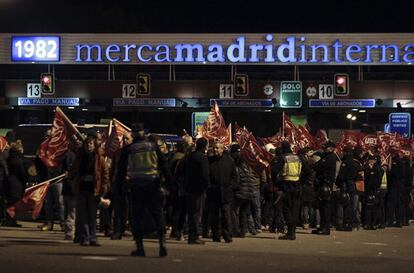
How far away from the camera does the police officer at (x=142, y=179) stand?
11633 millimetres

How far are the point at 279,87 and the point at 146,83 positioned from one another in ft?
25.1

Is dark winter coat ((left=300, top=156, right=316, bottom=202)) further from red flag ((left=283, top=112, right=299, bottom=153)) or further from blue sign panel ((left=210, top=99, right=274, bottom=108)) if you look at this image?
blue sign panel ((left=210, top=99, right=274, bottom=108))

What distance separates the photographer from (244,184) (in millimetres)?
15773

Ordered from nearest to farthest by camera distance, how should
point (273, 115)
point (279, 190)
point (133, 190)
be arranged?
point (133, 190) < point (279, 190) < point (273, 115)

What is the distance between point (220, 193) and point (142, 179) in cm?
296

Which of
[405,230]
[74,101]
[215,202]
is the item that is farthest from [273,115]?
[215,202]

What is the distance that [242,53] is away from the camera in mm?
41750

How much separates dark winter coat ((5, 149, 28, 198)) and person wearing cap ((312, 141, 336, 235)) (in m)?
6.53

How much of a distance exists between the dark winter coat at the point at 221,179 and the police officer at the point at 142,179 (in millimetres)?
2482

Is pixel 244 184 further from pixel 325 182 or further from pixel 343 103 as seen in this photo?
pixel 343 103

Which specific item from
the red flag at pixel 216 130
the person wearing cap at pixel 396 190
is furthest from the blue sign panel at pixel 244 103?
the red flag at pixel 216 130

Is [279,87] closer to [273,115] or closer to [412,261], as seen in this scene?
[273,115]

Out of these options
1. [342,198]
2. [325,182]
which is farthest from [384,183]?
[325,182]

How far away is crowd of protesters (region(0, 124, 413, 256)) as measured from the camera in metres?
12.0
